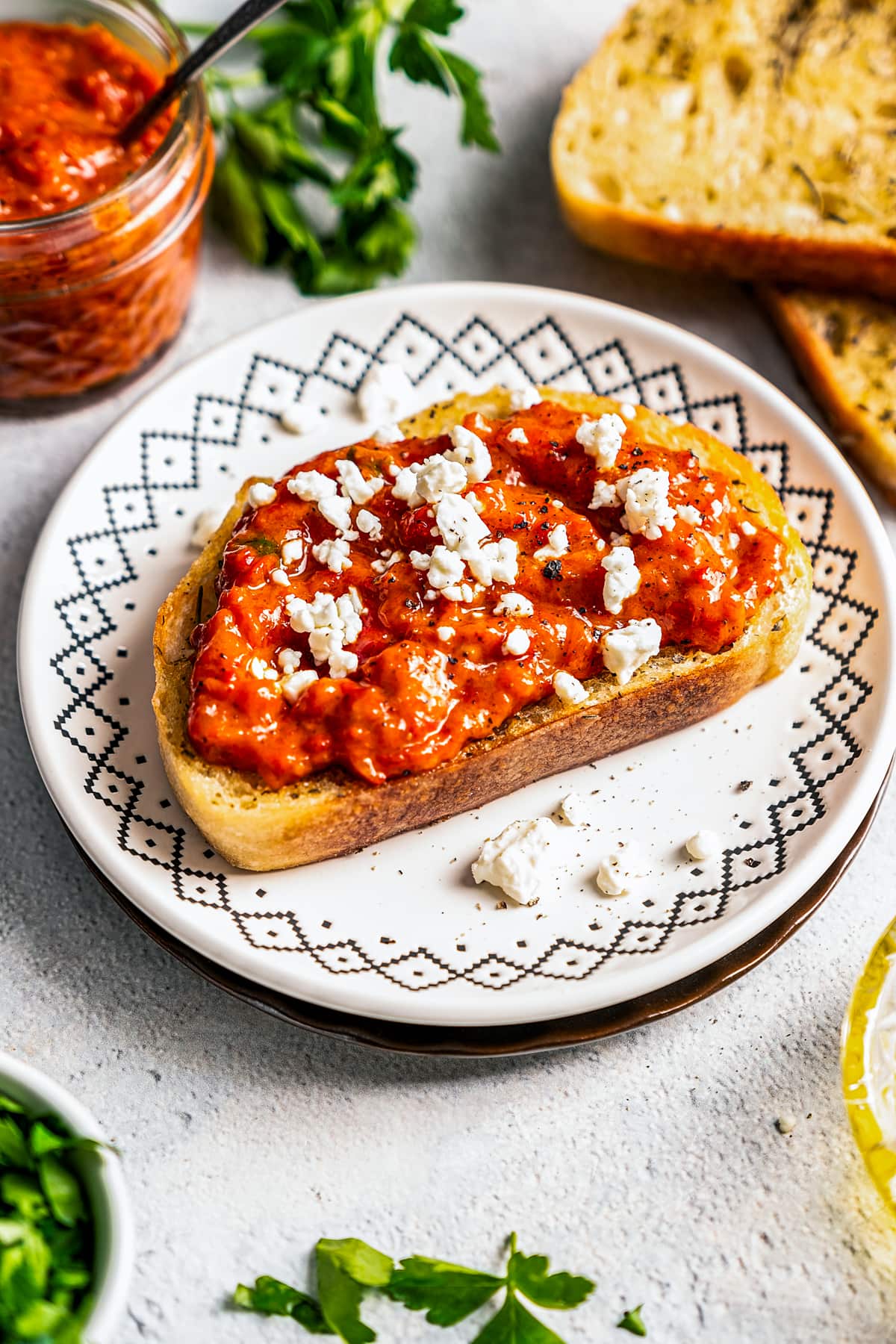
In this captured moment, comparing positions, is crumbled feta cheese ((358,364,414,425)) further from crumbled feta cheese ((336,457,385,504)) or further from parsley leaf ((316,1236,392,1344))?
parsley leaf ((316,1236,392,1344))

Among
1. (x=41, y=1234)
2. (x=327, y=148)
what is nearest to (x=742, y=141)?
(x=327, y=148)

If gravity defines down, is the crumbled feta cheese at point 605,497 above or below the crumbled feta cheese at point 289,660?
above

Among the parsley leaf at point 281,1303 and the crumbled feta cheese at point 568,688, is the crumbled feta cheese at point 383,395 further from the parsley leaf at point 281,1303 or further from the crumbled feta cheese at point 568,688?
the parsley leaf at point 281,1303

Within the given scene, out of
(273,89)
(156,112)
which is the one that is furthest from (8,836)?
(273,89)

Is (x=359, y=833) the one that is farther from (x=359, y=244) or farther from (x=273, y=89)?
(x=273, y=89)

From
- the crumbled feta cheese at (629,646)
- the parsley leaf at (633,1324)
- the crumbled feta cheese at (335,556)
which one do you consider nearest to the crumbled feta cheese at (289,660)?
the crumbled feta cheese at (335,556)

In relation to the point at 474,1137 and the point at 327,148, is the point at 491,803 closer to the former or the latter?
the point at 474,1137
